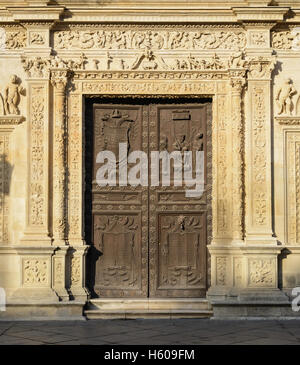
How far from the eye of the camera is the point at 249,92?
11.5m

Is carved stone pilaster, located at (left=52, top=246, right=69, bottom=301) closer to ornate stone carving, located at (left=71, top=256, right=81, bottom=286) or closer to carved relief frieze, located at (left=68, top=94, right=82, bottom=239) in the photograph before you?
ornate stone carving, located at (left=71, top=256, right=81, bottom=286)

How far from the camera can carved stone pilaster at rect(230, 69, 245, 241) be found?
11.3m

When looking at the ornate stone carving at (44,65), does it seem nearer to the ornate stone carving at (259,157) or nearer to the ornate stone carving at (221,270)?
the ornate stone carving at (259,157)

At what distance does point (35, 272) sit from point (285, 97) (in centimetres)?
477

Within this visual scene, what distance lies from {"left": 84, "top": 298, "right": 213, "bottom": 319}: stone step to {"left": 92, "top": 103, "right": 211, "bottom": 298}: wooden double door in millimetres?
211

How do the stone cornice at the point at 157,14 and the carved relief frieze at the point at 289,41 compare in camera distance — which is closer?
the stone cornice at the point at 157,14

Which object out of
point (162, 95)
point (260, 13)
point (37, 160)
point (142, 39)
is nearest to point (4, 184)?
point (37, 160)

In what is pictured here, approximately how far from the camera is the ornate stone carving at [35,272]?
11172 mm

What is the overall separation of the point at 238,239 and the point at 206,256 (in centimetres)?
63

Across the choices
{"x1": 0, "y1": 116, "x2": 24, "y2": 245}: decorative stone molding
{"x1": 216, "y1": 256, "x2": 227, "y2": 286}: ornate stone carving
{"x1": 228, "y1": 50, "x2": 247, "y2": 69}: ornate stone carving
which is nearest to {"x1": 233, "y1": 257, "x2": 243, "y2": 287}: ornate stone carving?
{"x1": 216, "y1": 256, "x2": 227, "y2": 286}: ornate stone carving

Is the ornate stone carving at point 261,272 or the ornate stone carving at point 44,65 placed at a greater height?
the ornate stone carving at point 44,65

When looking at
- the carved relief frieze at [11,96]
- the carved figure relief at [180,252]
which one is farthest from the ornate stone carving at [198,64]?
the carved relief frieze at [11,96]

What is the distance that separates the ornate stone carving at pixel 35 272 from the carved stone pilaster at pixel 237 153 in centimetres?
297

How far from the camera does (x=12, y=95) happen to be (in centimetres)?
1143
